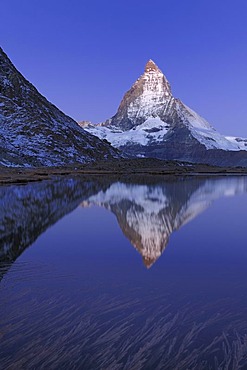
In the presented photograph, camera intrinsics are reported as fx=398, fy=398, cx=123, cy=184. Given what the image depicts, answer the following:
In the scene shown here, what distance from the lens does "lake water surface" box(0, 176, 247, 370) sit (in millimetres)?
9938

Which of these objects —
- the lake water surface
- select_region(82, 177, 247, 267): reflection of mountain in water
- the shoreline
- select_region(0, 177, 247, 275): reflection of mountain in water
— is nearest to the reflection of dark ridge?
select_region(0, 177, 247, 275): reflection of mountain in water

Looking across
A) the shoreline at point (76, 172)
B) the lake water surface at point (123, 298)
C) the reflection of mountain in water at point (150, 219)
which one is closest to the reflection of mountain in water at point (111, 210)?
the reflection of mountain in water at point (150, 219)

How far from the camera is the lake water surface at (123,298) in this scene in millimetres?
9938

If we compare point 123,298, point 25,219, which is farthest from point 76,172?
point 123,298

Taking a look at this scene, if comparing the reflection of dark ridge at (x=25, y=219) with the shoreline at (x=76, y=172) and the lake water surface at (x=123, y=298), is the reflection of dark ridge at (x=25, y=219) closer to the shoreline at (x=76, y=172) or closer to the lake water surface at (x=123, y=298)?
the lake water surface at (x=123, y=298)

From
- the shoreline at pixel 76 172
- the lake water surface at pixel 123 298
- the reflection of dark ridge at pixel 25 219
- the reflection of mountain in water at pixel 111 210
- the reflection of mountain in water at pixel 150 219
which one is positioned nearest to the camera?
the lake water surface at pixel 123 298

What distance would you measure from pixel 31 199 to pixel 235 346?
40023mm

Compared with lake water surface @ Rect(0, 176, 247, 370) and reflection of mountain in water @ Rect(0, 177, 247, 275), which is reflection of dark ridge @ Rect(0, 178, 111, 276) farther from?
lake water surface @ Rect(0, 176, 247, 370)

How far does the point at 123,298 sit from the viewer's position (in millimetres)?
13641

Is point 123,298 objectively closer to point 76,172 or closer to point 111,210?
point 111,210

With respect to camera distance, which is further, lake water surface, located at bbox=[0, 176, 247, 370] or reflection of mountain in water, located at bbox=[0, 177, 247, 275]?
reflection of mountain in water, located at bbox=[0, 177, 247, 275]

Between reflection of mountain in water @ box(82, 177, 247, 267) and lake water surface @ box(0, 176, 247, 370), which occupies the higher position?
lake water surface @ box(0, 176, 247, 370)

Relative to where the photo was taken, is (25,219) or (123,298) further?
(25,219)

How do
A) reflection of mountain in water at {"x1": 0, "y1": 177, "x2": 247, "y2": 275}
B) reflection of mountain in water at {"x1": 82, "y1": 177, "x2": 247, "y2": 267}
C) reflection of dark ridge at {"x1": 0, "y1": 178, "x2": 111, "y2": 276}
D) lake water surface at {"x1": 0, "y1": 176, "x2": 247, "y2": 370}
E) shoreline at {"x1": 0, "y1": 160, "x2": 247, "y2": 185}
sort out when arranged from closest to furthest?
1. lake water surface at {"x1": 0, "y1": 176, "x2": 247, "y2": 370}
2. reflection of dark ridge at {"x1": 0, "y1": 178, "x2": 111, "y2": 276}
3. reflection of mountain in water at {"x1": 0, "y1": 177, "x2": 247, "y2": 275}
4. reflection of mountain in water at {"x1": 82, "y1": 177, "x2": 247, "y2": 267}
5. shoreline at {"x1": 0, "y1": 160, "x2": 247, "y2": 185}
